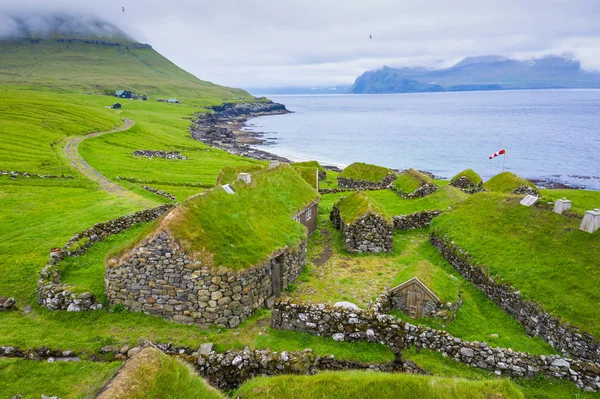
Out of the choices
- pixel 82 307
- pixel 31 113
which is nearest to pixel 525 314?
pixel 82 307

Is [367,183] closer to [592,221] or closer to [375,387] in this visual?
[592,221]

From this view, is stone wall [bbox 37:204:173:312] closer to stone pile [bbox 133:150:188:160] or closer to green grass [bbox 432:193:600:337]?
green grass [bbox 432:193:600:337]

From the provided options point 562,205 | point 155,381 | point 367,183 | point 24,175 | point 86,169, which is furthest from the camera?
point 367,183

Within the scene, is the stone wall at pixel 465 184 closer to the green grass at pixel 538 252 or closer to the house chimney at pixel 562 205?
the green grass at pixel 538 252

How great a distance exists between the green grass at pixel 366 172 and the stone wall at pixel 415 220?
59.6ft

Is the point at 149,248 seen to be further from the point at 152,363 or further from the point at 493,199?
the point at 493,199

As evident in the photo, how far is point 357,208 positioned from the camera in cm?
A: 2583

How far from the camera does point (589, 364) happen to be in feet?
39.0

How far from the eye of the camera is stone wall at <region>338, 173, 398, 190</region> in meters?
45.8

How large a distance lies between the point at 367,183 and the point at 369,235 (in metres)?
23.5

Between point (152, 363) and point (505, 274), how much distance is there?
15.9m

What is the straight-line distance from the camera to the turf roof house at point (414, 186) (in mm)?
36938

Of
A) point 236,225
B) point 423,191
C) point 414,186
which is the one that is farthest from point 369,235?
point 414,186

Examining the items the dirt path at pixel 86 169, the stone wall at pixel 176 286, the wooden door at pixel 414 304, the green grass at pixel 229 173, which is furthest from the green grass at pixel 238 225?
the dirt path at pixel 86 169
